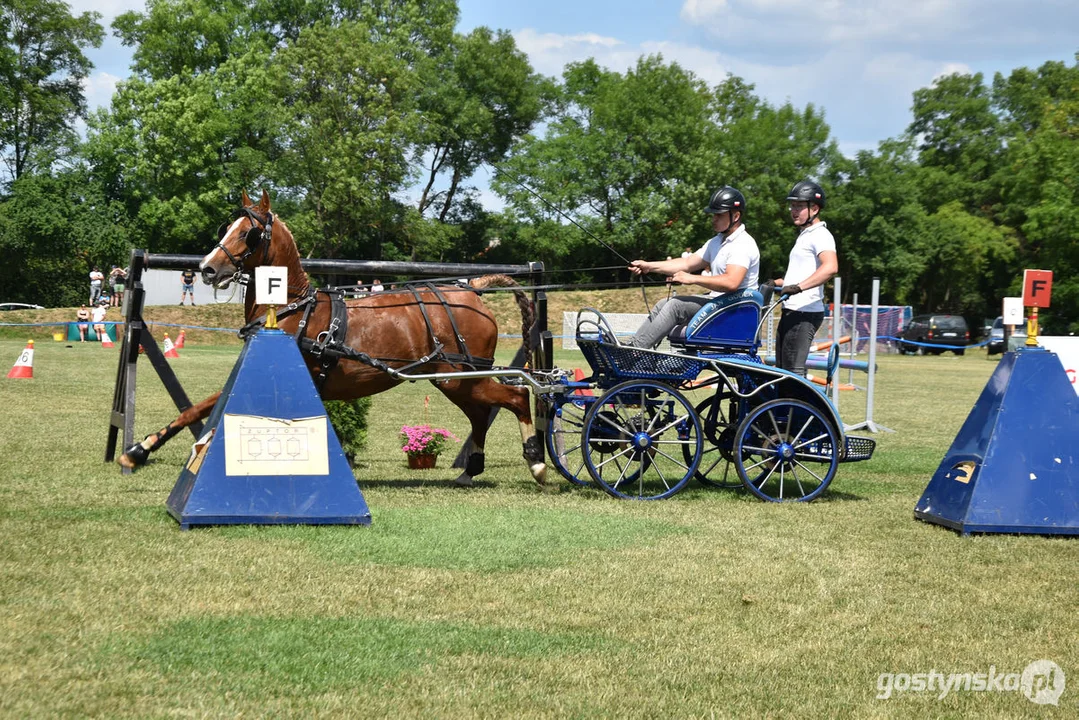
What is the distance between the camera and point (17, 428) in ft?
41.6

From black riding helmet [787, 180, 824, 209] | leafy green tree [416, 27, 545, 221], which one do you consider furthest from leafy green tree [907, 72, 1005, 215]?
black riding helmet [787, 180, 824, 209]

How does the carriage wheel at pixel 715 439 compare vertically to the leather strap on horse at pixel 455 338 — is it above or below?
below

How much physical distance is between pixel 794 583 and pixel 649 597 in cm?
90

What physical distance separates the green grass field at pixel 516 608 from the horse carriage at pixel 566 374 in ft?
1.46

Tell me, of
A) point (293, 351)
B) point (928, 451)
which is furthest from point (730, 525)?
point (928, 451)

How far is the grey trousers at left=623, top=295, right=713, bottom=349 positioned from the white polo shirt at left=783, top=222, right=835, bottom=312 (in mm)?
822

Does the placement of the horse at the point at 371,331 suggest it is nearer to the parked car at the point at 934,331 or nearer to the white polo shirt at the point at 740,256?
the white polo shirt at the point at 740,256

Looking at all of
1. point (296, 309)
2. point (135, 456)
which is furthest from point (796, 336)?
point (135, 456)

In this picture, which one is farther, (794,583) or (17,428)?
(17,428)

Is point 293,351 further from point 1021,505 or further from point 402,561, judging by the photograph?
point 1021,505

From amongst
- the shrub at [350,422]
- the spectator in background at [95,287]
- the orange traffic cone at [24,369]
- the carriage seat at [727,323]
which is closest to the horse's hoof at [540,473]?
the carriage seat at [727,323]

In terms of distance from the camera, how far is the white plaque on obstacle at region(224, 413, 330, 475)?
7.00m

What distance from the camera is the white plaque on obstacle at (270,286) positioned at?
7.47 meters

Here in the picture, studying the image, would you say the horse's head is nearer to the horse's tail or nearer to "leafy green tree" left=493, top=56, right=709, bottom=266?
the horse's tail
